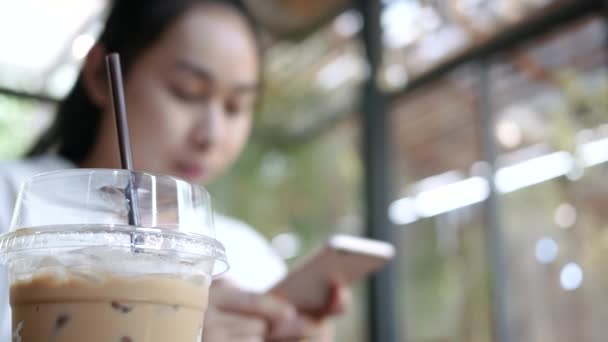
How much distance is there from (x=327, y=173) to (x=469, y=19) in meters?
1.15

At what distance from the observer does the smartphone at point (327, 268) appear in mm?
1179

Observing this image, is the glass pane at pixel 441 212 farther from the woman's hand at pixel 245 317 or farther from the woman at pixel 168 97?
the woman's hand at pixel 245 317

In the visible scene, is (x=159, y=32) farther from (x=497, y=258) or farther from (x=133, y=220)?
(x=497, y=258)

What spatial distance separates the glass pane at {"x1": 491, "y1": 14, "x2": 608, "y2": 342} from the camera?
2.20 metres

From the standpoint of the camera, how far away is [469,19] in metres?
2.69

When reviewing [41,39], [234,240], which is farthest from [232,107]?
[41,39]

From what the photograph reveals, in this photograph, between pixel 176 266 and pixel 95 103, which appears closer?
pixel 176 266

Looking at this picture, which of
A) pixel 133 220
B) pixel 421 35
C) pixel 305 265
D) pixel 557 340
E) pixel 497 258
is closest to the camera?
pixel 133 220

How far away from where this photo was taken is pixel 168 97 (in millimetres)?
1432

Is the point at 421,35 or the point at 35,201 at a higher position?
the point at 421,35

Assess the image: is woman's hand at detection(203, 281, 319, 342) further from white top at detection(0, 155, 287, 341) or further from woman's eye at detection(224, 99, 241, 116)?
woman's eye at detection(224, 99, 241, 116)

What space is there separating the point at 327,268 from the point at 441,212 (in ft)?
5.35

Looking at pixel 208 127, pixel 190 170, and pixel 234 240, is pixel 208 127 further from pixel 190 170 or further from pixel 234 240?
pixel 234 240

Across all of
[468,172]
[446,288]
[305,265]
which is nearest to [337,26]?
[468,172]
